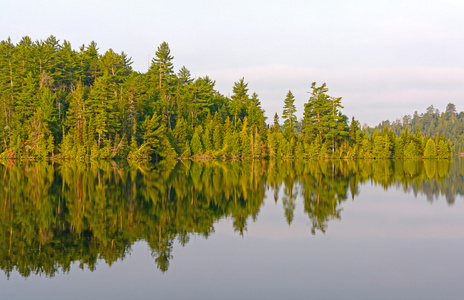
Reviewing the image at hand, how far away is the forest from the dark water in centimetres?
4958

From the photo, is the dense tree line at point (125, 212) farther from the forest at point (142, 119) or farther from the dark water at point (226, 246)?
the forest at point (142, 119)

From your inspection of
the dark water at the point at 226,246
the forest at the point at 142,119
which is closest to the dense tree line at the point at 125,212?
the dark water at the point at 226,246

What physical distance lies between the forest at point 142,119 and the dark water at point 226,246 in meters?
49.6

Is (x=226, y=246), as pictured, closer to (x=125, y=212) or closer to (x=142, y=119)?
(x=125, y=212)

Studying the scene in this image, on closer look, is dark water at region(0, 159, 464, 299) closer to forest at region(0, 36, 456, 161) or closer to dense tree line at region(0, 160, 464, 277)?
dense tree line at region(0, 160, 464, 277)

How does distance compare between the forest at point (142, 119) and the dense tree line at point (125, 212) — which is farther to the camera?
the forest at point (142, 119)

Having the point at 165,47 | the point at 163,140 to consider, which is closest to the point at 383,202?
the point at 163,140

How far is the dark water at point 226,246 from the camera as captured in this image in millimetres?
10109

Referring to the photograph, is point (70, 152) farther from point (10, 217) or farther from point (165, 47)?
point (10, 217)

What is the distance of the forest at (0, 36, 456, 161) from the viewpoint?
2835 inches

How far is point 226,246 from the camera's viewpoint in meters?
13.9

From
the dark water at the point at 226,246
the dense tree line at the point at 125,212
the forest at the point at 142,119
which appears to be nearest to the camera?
the dark water at the point at 226,246

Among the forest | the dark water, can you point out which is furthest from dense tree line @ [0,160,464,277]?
the forest

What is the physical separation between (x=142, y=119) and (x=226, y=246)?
227 feet
